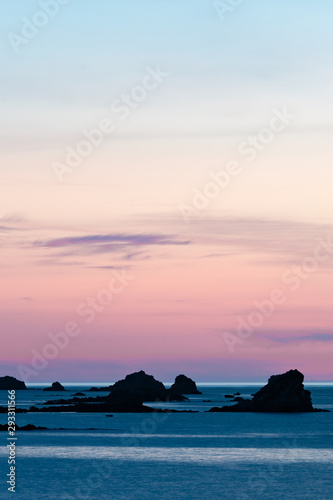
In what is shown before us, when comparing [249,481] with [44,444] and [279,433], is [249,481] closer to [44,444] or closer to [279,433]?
[44,444]

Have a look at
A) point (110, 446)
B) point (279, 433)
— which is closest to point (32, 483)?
point (110, 446)

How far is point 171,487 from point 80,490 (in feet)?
30.9

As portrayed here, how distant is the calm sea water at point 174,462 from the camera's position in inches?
3494

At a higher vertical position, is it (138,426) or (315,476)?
(138,426)

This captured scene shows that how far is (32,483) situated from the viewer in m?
93.1

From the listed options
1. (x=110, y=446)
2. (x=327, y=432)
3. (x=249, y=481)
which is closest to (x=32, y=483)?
(x=249, y=481)

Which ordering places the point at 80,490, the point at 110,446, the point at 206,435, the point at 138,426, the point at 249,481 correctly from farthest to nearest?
1. the point at 138,426
2. the point at 206,435
3. the point at 110,446
4. the point at 249,481
5. the point at 80,490

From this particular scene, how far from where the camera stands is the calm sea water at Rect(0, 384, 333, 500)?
8875 centimetres

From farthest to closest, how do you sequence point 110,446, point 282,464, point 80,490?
point 110,446, point 282,464, point 80,490

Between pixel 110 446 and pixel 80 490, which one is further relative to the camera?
pixel 110 446

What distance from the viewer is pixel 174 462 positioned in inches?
4471

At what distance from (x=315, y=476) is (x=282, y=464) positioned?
12493 millimetres

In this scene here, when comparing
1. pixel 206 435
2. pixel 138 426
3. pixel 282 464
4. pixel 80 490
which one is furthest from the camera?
pixel 138 426

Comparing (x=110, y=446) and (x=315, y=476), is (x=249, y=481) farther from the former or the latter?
(x=110, y=446)
